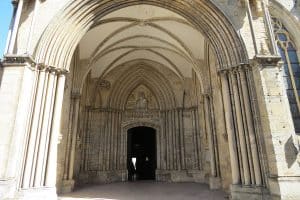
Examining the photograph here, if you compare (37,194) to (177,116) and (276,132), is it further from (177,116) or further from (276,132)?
(177,116)

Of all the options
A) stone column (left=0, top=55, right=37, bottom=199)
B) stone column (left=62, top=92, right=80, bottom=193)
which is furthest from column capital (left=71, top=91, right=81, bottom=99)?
stone column (left=0, top=55, right=37, bottom=199)

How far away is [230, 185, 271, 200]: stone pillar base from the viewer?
4.68 metres

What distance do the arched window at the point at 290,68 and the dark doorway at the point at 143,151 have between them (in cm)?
800

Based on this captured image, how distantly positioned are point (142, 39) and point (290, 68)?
6.28 meters

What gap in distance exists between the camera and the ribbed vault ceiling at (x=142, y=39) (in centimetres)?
849

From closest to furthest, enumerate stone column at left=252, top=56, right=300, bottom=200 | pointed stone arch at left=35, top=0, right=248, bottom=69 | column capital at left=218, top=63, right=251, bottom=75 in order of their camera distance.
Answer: stone column at left=252, top=56, right=300, bottom=200
column capital at left=218, top=63, right=251, bottom=75
pointed stone arch at left=35, top=0, right=248, bottom=69

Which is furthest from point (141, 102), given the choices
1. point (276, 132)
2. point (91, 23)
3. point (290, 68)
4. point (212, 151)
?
point (276, 132)

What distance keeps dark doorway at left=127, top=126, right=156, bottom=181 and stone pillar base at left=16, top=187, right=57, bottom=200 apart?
7.70 meters

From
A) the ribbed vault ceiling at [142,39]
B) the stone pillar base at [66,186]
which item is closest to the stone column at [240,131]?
the ribbed vault ceiling at [142,39]

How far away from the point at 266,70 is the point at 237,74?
69 cm

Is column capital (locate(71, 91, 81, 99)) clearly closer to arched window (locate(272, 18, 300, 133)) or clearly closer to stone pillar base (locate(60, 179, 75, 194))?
stone pillar base (locate(60, 179, 75, 194))

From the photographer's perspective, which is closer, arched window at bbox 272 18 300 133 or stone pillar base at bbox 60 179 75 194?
arched window at bbox 272 18 300 133

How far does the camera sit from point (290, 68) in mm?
7520

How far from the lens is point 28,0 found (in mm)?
5969
